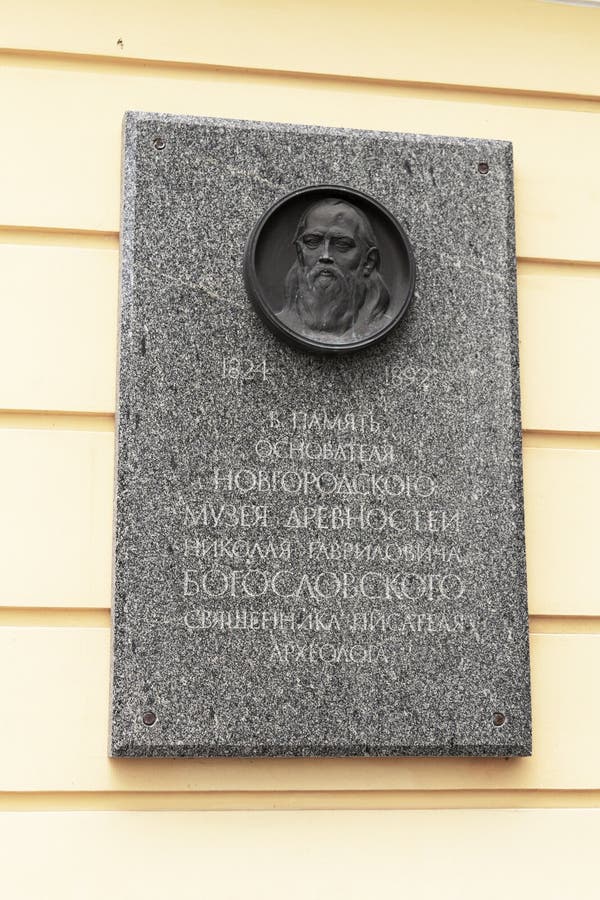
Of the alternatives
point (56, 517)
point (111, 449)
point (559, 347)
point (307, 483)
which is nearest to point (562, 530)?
point (559, 347)

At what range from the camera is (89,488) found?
10.8 feet

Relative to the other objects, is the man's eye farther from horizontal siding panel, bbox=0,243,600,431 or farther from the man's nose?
horizontal siding panel, bbox=0,243,600,431

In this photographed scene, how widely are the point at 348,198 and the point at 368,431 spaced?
1.92ft

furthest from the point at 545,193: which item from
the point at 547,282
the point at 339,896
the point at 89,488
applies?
the point at 339,896

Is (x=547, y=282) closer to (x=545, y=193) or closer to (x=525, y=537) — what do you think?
(x=545, y=193)

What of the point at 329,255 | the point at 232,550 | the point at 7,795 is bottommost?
the point at 7,795

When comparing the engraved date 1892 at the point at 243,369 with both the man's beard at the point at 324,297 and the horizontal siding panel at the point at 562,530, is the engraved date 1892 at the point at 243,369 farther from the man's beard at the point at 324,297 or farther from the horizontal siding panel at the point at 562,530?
the horizontal siding panel at the point at 562,530

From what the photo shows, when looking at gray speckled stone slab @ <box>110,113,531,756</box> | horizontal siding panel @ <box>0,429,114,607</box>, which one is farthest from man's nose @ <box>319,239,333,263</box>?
horizontal siding panel @ <box>0,429,114,607</box>

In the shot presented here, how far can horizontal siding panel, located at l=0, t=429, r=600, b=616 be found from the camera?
322cm

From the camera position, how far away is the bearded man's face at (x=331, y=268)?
11.0ft

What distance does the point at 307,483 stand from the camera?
328cm

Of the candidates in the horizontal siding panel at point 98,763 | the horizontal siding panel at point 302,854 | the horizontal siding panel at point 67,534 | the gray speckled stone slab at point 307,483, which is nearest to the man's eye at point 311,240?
the gray speckled stone slab at point 307,483

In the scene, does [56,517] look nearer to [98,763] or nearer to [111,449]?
[111,449]
